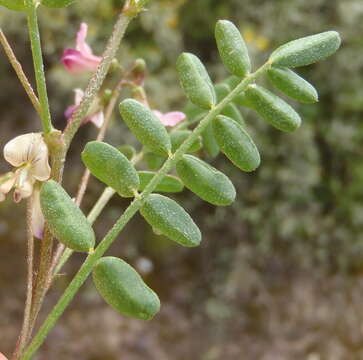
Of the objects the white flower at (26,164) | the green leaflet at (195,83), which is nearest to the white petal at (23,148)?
the white flower at (26,164)

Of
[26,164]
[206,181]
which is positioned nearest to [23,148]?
[26,164]

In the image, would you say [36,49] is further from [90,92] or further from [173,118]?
[173,118]

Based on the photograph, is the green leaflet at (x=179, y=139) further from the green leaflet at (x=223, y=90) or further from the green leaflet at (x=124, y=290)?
the green leaflet at (x=124, y=290)

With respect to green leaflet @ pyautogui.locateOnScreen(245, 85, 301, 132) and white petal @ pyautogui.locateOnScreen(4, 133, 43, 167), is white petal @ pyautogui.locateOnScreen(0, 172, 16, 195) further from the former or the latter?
green leaflet @ pyautogui.locateOnScreen(245, 85, 301, 132)

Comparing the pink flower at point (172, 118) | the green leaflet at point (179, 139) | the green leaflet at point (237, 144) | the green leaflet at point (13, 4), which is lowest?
the green leaflet at point (179, 139)

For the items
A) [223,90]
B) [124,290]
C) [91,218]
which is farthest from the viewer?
[223,90]

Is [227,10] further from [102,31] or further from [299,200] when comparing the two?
[299,200]

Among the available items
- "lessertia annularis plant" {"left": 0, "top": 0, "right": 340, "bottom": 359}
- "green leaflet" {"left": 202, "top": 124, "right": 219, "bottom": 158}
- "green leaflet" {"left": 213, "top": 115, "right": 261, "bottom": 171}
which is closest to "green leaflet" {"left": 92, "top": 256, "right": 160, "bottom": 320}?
"lessertia annularis plant" {"left": 0, "top": 0, "right": 340, "bottom": 359}
